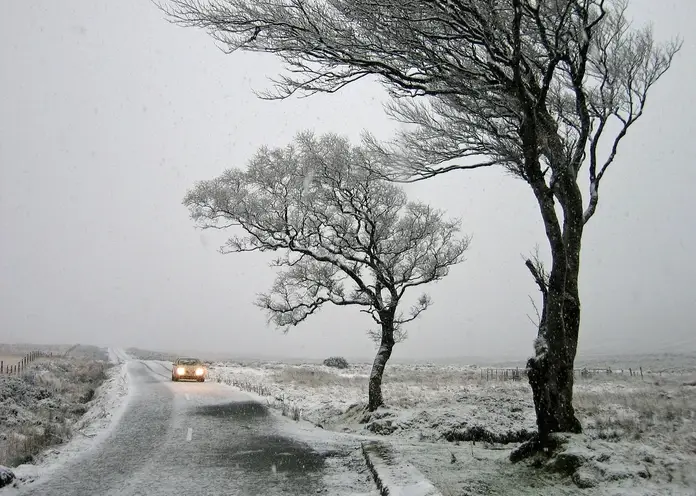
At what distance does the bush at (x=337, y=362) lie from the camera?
180 feet

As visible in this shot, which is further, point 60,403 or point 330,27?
point 60,403

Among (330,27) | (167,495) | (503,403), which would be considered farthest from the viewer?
(503,403)

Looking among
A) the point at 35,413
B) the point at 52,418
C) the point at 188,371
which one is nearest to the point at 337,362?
the point at 188,371

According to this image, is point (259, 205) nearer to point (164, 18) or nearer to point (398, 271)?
point (398, 271)

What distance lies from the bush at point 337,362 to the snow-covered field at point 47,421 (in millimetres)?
31772

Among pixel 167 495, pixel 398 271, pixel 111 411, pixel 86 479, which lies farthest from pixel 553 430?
pixel 111 411

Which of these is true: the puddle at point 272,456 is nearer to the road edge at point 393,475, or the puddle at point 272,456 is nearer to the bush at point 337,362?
the road edge at point 393,475

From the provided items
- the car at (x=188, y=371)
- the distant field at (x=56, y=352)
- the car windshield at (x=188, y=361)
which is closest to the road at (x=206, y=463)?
the car at (x=188, y=371)

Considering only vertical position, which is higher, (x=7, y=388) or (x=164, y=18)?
(x=164, y=18)

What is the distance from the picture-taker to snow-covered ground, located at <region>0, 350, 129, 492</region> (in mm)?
8844

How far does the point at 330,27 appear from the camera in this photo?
709 centimetres

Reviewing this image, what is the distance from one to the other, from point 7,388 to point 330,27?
19.8m

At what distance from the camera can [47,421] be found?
14.1m

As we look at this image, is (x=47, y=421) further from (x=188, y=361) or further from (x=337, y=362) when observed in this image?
(x=337, y=362)
